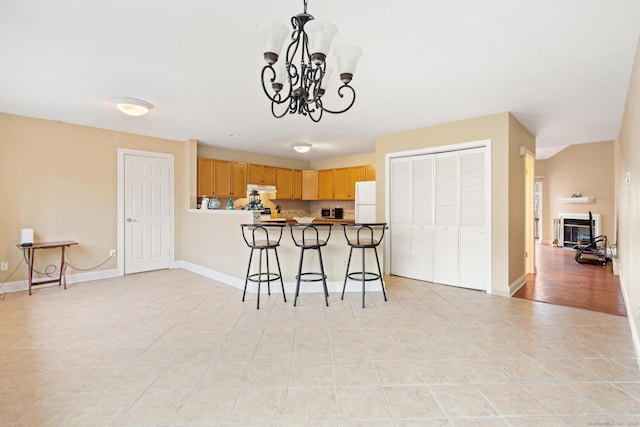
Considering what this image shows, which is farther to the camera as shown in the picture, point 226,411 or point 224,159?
point 224,159

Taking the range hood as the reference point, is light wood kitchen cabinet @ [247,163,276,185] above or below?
above

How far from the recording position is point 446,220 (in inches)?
179

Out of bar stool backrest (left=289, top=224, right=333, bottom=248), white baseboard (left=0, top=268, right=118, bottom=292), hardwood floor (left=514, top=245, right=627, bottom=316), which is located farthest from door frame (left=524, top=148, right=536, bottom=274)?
white baseboard (left=0, top=268, right=118, bottom=292)

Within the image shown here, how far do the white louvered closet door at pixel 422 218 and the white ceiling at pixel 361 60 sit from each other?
2.20ft

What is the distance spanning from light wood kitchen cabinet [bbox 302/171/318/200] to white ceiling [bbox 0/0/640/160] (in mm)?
3291

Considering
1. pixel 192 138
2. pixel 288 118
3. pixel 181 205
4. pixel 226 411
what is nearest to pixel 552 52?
pixel 288 118

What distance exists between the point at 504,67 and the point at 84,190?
5680mm

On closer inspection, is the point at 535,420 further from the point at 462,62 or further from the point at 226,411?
the point at 462,62

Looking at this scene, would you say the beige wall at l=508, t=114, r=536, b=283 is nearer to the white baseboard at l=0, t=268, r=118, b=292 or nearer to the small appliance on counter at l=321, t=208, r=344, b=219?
the small appliance on counter at l=321, t=208, r=344, b=219

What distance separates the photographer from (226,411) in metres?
1.78

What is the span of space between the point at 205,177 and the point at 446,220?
14.3ft

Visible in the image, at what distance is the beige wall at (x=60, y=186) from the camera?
13.8 ft

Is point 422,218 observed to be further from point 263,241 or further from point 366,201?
point 263,241

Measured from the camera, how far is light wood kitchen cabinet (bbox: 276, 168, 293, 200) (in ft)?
24.2
